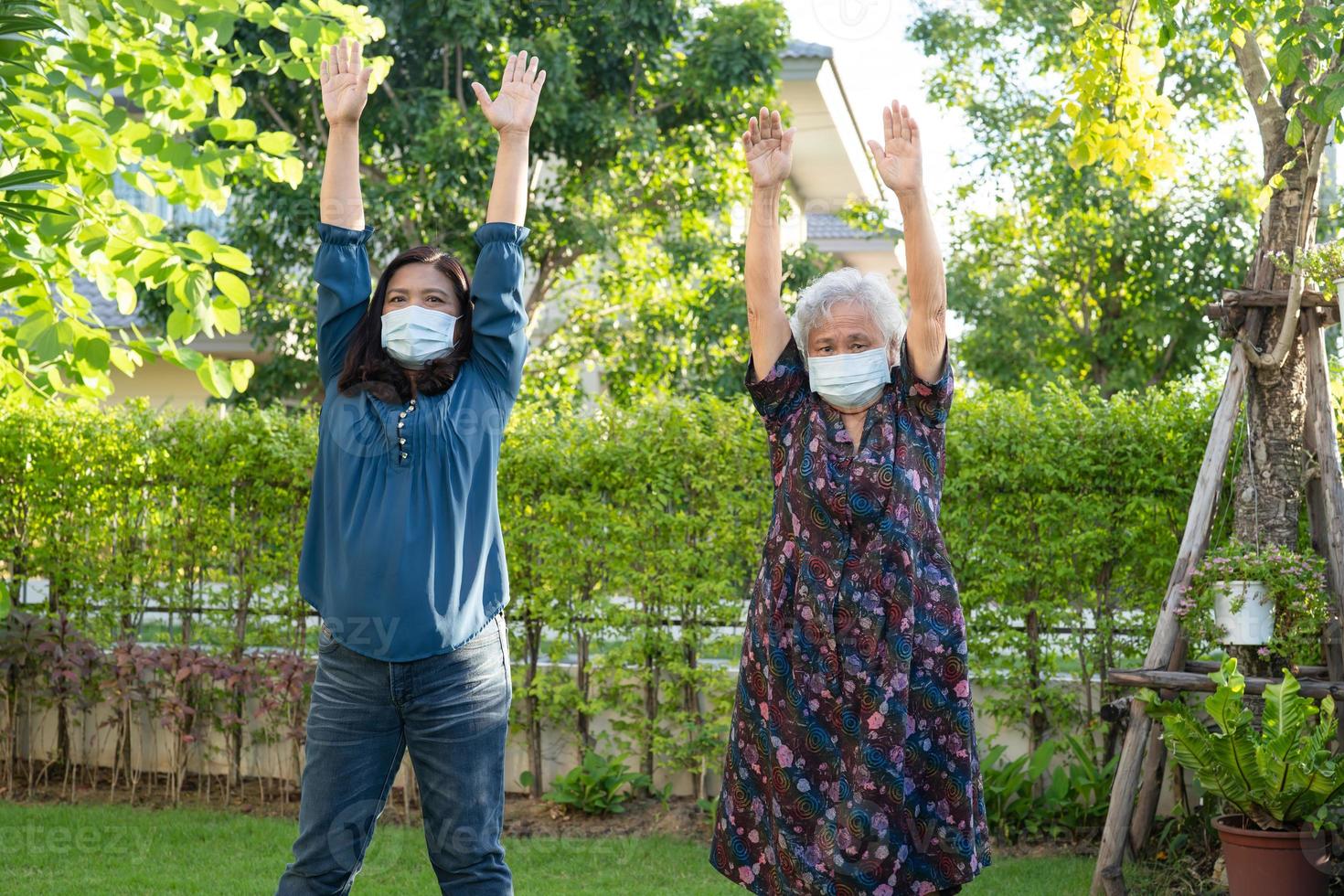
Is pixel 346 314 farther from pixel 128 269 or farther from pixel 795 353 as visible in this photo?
pixel 128 269

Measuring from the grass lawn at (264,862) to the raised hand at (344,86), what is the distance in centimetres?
284

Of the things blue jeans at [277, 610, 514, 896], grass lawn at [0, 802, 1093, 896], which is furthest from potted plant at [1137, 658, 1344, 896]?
blue jeans at [277, 610, 514, 896]

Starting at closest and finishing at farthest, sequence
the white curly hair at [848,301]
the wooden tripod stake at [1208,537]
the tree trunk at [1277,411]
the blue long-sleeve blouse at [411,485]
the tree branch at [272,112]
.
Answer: the blue long-sleeve blouse at [411,485] < the white curly hair at [848,301] < the wooden tripod stake at [1208,537] < the tree trunk at [1277,411] < the tree branch at [272,112]

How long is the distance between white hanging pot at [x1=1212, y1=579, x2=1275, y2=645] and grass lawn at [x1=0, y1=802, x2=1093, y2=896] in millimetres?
1064

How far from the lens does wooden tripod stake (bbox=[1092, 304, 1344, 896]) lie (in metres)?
4.38

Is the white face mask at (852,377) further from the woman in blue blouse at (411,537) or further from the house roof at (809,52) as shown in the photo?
the house roof at (809,52)

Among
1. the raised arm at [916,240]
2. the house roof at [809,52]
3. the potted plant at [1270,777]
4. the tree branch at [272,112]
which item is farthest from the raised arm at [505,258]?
the house roof at [809,52]

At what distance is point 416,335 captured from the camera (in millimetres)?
2773

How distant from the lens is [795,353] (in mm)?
3082

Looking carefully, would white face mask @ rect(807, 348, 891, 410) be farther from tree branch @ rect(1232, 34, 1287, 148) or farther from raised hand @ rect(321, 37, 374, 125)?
tree branch @ rect(1232, 34, 1287, 148)

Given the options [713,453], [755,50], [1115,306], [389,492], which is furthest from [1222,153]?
[389,492]

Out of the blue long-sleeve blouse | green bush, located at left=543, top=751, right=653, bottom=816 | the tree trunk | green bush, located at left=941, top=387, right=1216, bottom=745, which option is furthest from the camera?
green bush, located at left=543, top=751, right=653, bottom=816

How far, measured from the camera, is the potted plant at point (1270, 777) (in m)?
3.84

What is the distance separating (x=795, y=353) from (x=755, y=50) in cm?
786
